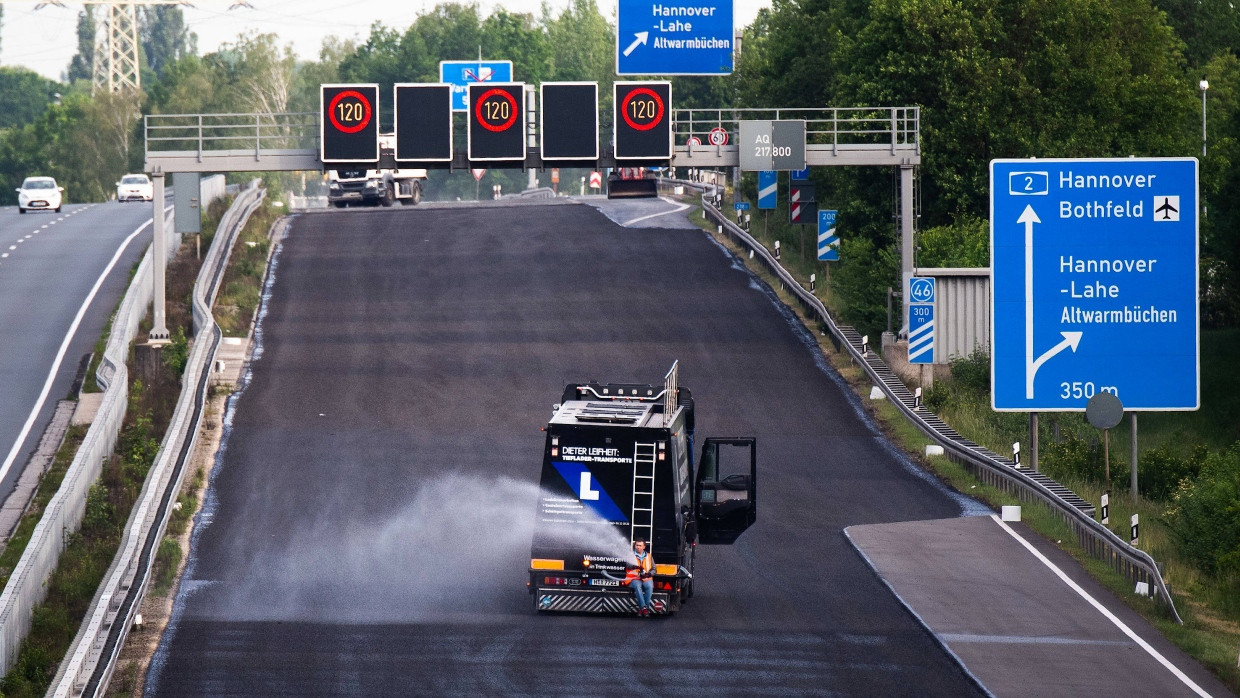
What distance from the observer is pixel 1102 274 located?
74.2 feet

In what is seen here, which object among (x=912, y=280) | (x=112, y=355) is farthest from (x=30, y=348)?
(x=912, y=280)

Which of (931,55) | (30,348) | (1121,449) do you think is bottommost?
(1121,449)

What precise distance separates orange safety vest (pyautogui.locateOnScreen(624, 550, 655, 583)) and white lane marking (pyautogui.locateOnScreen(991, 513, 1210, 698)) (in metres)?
6.07

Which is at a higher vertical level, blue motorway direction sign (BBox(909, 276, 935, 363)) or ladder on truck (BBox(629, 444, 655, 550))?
blue motorway direction sign (BBox(909, 276, 935, 363))

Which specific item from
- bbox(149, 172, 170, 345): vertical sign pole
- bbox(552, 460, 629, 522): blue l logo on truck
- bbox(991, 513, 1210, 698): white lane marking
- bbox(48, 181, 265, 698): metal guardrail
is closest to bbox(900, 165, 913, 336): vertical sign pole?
bbox(991, 513, 1210, 698): white lane marking

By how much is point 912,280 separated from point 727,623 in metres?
15.9

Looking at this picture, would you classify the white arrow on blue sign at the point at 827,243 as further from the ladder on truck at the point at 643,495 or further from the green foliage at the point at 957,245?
the ladder on truck at the point at 643,495

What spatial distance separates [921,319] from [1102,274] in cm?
1107

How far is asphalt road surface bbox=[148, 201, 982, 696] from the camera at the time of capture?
56.7 feet

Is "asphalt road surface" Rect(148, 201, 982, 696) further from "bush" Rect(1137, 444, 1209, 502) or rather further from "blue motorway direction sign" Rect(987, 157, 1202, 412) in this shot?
"bush" Rect(1137, 444, 1209, 502)

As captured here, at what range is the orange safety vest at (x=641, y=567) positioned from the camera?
1906cm

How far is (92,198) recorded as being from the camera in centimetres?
13425

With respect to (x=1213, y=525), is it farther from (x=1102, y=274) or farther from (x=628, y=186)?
(x=628, y=186)

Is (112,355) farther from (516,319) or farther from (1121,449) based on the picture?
(1121,449)
